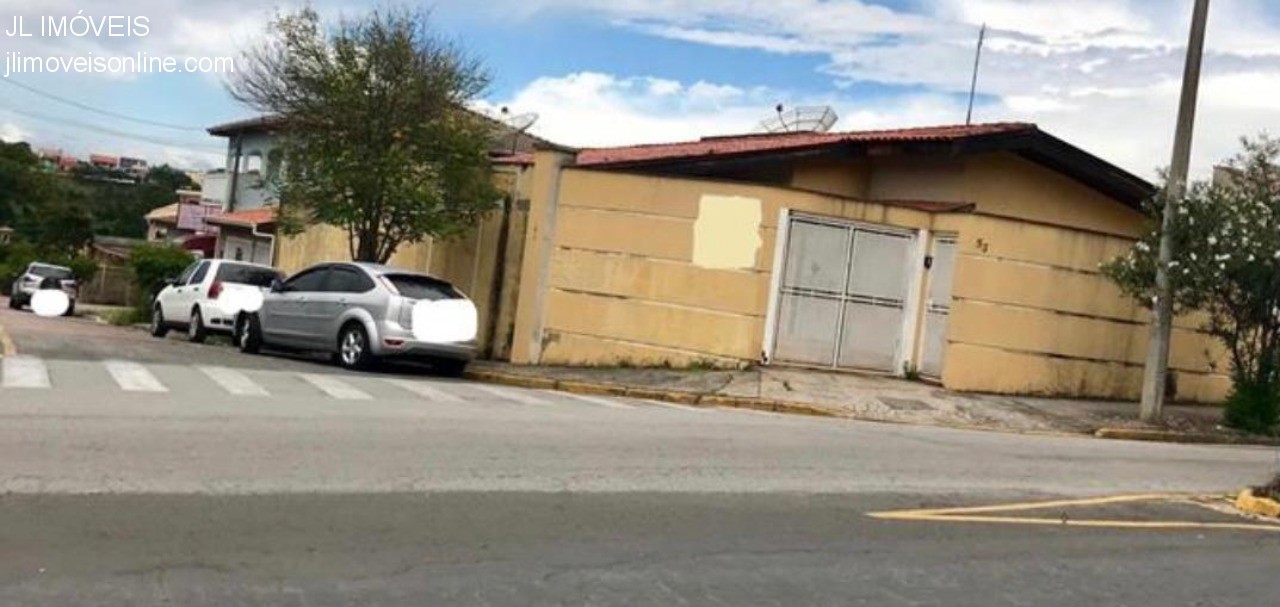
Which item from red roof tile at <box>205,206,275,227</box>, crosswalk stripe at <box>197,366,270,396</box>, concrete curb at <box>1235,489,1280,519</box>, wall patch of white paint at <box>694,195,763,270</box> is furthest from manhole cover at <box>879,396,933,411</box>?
red roof tile at <box>205,206,275,227</box>

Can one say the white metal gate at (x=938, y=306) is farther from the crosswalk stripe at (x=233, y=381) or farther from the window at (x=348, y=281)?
the crosswalk stripe at (x=233, y=381)

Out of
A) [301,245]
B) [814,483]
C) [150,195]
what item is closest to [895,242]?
[814,483]

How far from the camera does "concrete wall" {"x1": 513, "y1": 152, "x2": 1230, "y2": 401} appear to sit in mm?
18781

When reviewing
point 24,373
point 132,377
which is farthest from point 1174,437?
point 24,373

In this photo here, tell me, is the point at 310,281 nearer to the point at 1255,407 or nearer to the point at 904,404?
the point at 904,404

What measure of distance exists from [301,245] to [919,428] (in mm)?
20036

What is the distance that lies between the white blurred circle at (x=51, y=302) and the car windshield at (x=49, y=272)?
3446mm

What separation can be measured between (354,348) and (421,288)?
1268mm

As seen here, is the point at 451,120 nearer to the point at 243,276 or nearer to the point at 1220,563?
the point at 243,276

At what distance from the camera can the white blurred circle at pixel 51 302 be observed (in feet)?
117

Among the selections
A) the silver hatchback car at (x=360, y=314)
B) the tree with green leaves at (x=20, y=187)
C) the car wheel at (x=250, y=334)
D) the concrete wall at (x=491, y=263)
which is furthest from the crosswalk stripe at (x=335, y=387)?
the tree with green leaves at (x=20, y=187)

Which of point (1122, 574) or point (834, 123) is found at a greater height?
point (834, 123)

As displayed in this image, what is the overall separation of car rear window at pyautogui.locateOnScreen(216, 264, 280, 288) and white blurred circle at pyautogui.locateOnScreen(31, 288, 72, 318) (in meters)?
15.4

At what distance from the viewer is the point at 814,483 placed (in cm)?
962
